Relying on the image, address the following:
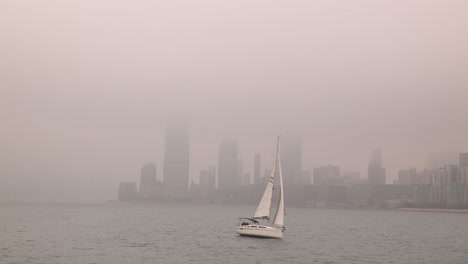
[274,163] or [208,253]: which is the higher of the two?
[274,163]

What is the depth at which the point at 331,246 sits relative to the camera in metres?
82.6

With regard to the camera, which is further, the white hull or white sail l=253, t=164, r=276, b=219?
white sail l=253, t=164, r=276, b=219

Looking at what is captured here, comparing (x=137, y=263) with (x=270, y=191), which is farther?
(x=270, y=191)

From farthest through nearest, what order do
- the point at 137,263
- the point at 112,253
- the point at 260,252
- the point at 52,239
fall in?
the point at 52,239 → the point at 260,252 → the point at 112,253 → the point at 137,263

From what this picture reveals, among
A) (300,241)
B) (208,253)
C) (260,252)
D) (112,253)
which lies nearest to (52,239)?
(112,253)

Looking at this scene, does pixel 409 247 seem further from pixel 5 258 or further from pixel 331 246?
pixel 5 258

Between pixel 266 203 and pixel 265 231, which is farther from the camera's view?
pixel 266 203

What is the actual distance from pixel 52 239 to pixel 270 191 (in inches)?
1438

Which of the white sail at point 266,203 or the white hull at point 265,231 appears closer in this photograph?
the white hull at point 265,231

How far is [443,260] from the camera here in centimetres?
6862

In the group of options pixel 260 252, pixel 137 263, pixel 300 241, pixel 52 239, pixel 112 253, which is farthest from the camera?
pixel 300 241

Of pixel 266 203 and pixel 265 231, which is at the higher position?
pixel 266 203

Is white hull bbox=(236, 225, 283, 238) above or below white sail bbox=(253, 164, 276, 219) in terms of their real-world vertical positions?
below

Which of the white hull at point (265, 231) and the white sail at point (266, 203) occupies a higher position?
the white sail at point (266, 203)
